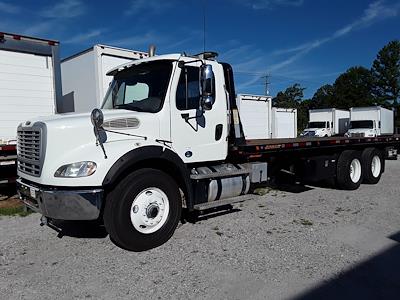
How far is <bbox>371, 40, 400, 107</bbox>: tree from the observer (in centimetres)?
6719

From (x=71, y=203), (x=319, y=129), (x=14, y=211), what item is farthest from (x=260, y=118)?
(x=319, y=129)

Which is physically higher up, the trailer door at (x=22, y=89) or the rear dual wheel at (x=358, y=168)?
the trailer door at (x=22, y=89)

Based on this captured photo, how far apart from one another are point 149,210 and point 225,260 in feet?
4.08

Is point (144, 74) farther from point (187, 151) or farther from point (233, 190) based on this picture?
point (233, 190)

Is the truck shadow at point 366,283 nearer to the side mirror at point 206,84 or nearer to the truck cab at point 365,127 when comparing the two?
the side mirror at point 206,84

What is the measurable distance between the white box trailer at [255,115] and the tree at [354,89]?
56.2 metres

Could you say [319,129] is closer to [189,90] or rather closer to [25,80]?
[25,80]

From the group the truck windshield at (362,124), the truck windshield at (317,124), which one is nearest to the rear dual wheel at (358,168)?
the truck windshield at (362,124)

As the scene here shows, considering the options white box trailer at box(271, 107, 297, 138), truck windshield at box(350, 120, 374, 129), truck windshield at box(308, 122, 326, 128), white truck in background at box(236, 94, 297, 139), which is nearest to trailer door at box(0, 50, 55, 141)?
white truck in background at box(236, 94, 297, 139)

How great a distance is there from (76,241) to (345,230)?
13.6ft

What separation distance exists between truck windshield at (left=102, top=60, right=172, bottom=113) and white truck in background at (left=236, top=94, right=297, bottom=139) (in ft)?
38.6

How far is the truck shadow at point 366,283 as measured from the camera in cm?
400

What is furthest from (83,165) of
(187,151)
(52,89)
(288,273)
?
(52,89)

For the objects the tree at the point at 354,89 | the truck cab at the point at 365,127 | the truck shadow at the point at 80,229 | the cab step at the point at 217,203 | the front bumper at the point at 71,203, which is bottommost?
the truck shadow at the point at 80,229
